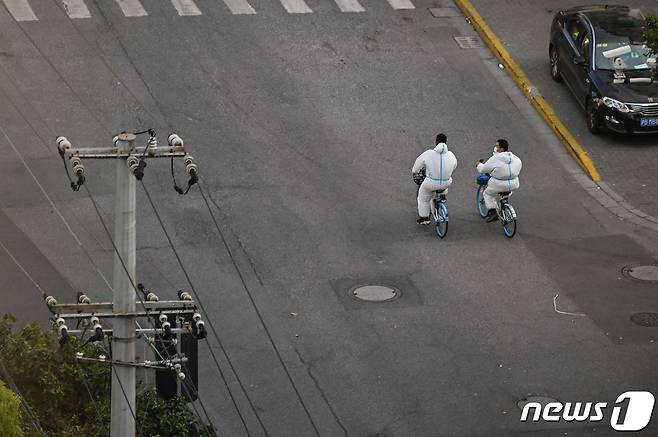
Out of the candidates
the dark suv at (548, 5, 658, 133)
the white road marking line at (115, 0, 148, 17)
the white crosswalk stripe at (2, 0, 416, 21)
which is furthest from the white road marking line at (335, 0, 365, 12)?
the dark suv at (548, 5, 658, 133)

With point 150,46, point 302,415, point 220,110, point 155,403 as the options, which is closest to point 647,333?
point 302,415

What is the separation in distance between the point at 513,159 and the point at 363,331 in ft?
14.1

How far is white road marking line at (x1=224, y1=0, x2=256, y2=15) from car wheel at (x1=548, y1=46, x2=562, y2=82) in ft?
20.4

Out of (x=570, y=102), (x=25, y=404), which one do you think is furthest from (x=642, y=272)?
(x=25, y=404)

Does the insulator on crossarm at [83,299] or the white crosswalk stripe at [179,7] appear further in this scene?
the white crosswalk stripe at [179,7]

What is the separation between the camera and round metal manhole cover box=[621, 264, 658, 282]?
Answer: 23125 mm

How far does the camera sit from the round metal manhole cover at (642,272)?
23125mm

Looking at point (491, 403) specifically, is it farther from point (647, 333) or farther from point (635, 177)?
point (635, 177)

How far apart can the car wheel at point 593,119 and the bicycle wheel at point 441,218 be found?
4890 mm

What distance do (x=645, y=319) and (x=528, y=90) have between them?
8.65 metres

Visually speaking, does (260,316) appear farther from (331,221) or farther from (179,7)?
(179,7)

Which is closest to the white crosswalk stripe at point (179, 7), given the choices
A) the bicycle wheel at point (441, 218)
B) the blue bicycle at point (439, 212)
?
the blue bicycle at point (439, 212)

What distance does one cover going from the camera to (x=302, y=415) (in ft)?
63.5

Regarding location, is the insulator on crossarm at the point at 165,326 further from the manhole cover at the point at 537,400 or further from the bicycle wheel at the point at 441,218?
the bicycle wheel at the point at 441,218
